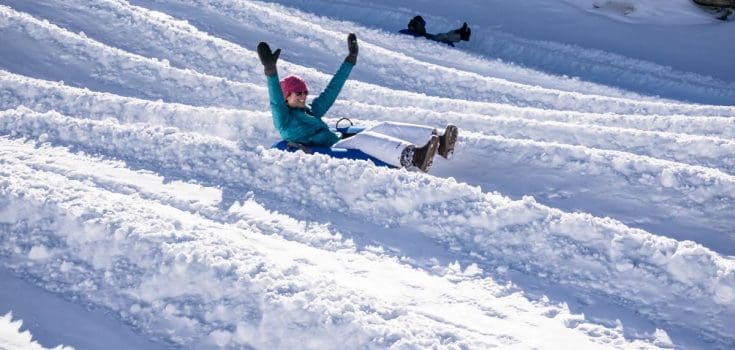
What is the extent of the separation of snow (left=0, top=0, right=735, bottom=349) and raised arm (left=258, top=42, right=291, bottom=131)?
0.34 metres

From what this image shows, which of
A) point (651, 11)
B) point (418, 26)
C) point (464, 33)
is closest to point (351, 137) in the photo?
point (418, 26)

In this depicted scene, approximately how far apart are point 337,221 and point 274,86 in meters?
1.42

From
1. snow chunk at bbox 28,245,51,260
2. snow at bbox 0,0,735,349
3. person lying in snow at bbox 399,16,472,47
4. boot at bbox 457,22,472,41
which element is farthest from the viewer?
boot at bbox 457,22,472,41

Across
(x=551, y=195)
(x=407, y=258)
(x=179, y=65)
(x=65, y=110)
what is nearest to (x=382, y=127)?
(x=551, y=195)

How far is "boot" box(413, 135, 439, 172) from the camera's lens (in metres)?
5.23

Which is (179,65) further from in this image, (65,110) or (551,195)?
(551,195)

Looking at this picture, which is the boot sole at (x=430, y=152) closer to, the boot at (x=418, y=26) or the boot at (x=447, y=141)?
the boot at (x=447, y=141)

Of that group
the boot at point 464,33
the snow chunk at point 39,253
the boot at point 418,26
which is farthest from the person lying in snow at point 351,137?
the boot at point 464,33

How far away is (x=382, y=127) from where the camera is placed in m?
5.60

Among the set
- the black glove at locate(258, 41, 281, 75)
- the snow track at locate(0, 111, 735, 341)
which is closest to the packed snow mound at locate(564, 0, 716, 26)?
the black glove at locate(258, 41, 281, 75)

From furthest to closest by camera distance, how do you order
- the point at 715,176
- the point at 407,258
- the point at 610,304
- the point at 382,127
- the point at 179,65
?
the point at 179,65
the point at 382,127
the point at 715,176
the point at 407,258
the point at 610,304

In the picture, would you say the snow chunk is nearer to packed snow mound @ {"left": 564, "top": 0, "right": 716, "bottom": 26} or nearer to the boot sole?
the boot sole

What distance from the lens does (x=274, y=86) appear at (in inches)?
213

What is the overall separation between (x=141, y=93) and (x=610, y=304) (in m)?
6.01
